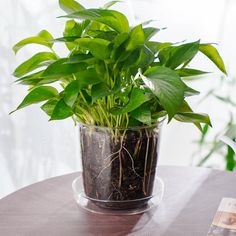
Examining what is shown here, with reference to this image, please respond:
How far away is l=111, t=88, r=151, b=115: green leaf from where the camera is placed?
95cm

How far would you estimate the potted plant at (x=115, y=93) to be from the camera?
959 mm

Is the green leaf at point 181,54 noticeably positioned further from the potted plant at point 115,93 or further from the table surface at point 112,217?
the table surface at point 112,217

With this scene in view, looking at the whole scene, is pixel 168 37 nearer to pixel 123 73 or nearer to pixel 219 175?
pixel 219 175

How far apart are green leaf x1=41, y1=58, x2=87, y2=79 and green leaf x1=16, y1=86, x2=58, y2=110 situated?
0.21 ft

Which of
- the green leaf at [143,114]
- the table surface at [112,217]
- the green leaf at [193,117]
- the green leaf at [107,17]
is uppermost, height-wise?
the green leaf at [107,17]

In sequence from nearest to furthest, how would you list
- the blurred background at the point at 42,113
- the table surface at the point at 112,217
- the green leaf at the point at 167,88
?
the green leaf at the point at 167,88 < the table surface at the point at 112,217 < the blurred background at the point at 42,113

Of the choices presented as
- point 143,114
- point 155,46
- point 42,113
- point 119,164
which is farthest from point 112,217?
point 42,113

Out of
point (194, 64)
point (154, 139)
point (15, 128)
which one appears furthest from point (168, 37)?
point (154, 139)

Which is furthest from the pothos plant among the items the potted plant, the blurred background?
the blurred background

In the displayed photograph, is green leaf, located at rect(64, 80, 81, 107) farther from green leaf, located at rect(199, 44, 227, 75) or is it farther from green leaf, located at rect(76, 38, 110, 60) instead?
green leaf, located at rect(199, 44, 227, 75)

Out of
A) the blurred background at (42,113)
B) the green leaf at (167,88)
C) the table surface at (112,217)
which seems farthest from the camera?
the blurred background at (42,113)

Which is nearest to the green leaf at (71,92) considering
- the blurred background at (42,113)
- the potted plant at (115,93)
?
the potted plant at (115,93)

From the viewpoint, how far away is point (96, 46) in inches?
37.3

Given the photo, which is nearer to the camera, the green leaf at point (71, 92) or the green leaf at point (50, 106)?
the green leaf at point (71, 92)
